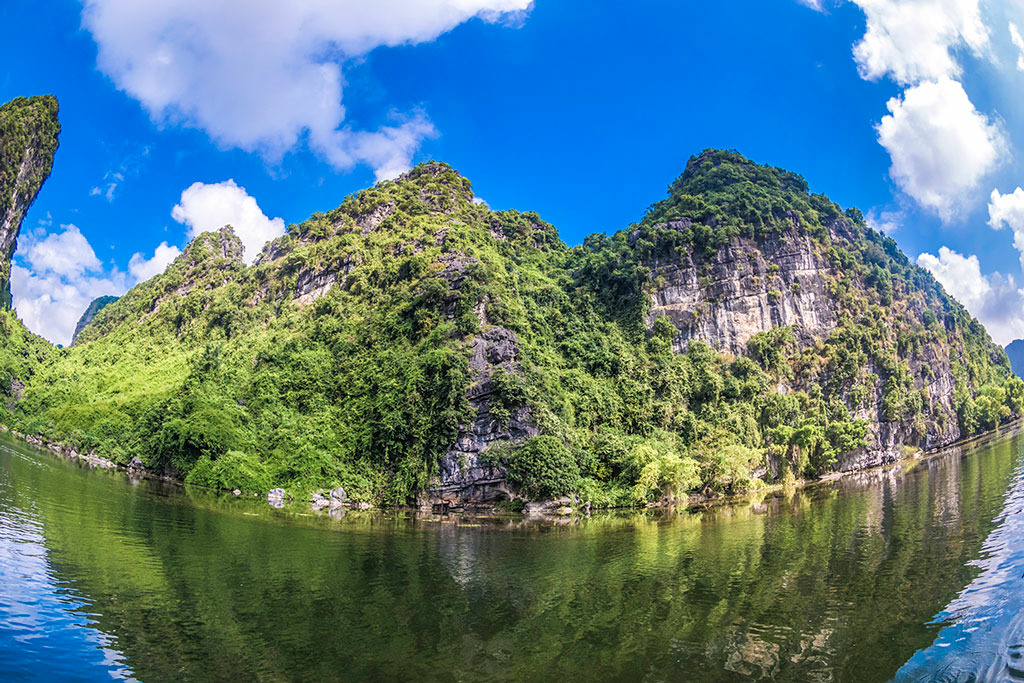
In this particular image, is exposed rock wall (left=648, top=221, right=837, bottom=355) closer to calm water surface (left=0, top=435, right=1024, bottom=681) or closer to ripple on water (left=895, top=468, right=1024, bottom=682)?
calm water surface (left=0, top=435, right=1024, bottom=681)

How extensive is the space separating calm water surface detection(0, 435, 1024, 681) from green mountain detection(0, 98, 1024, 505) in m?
22.9

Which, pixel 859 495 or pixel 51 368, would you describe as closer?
pixel 859 495

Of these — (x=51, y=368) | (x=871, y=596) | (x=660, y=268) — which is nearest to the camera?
(x=871, y=596)

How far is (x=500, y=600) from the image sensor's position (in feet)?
54.8

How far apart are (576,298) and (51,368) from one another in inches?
3049

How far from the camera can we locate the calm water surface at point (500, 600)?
35.2 feet

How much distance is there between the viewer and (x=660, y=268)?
91.4m

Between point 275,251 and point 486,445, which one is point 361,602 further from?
point 275,251

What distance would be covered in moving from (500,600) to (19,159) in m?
98.9

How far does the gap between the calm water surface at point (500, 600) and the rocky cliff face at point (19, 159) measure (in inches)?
2842

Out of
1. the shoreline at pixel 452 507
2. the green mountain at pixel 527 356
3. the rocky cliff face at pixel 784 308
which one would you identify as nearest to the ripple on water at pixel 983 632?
the shoreline at pixel 452 507

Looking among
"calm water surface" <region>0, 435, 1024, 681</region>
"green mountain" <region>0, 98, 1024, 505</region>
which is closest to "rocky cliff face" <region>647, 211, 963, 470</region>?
"green mountain" <region>0, 98, 1024, 505</region>

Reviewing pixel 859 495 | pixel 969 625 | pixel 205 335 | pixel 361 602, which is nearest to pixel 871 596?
pixel 969 625

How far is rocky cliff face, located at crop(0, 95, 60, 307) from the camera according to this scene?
7662 centimetres
